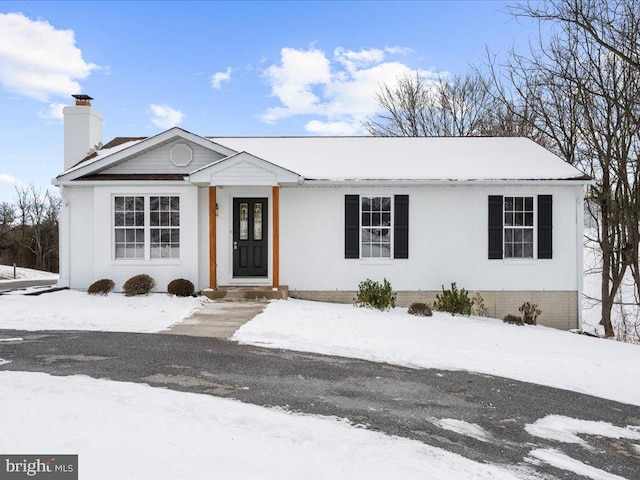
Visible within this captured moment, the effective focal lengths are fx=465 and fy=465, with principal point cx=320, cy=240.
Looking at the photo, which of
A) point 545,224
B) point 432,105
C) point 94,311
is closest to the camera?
point 94,311

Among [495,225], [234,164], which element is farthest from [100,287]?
[495,225]

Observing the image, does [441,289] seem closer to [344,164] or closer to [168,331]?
[344,164]

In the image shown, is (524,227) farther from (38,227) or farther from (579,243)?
(38,227)

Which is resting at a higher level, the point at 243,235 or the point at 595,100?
the point at 595,100

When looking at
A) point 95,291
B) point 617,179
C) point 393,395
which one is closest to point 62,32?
point 95,291

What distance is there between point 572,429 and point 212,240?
914 cm

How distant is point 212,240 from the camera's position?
11961 millimetres

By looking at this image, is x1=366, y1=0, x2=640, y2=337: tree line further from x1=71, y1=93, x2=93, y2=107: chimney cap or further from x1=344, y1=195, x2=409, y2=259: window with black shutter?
x1=71, y1=93, x2=93, y2=107: chimney cap

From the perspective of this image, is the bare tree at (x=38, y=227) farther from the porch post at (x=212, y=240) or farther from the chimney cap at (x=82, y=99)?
the porch post at (x=212, y=240)

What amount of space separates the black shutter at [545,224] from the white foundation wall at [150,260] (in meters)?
9.06

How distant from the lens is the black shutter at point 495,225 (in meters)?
12.3

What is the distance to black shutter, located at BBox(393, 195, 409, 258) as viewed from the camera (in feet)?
40.4

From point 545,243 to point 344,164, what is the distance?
A: 5788 millimetres

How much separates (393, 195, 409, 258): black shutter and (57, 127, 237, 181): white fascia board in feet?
15.0
